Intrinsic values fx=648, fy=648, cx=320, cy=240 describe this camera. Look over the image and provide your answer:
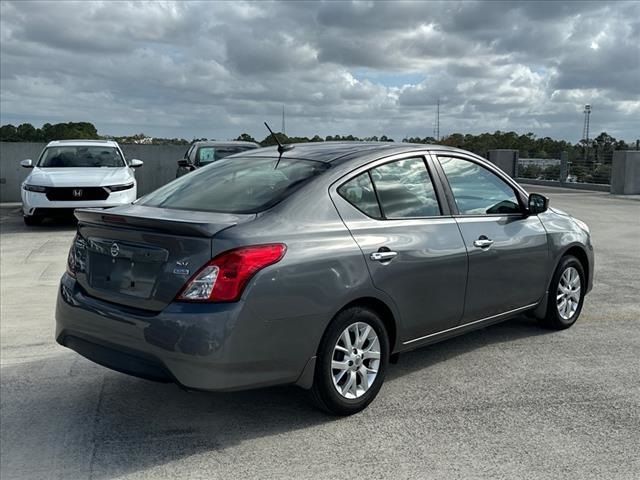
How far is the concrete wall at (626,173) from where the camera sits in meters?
23.6

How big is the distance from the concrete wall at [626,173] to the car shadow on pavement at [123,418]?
21.6 m

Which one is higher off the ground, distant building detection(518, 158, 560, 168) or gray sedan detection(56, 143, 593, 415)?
distant building detection(518, 158, 560, 168)

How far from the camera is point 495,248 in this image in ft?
15.8

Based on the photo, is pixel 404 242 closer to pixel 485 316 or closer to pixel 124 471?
pixel 485 316

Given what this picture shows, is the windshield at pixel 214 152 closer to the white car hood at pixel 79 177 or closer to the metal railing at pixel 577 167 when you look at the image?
the white car hood at pixel 79 177

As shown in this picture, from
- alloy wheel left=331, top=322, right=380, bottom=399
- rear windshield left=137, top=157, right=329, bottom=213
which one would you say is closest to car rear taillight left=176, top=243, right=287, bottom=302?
rear windshield left=137, top=157, right=329, bottom=213

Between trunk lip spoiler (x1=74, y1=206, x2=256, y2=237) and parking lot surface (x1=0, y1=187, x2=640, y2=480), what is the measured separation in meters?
1.20

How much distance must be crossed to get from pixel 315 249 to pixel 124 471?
5.05ft

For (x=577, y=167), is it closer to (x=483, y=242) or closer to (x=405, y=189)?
(x=483, y=242)

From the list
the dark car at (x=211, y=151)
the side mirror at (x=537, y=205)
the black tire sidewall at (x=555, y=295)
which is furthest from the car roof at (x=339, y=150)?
the dark car at (x=211, y=151)

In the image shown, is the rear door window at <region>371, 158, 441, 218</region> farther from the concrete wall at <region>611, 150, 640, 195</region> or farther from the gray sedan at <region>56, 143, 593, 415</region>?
the concrete wall at <region>611, 150, 640, 195</region>

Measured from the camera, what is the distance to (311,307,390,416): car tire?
375 cm

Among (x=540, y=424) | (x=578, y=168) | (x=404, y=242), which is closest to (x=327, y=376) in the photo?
(x=404, y=242)

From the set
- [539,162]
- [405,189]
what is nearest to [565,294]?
[405,189]
